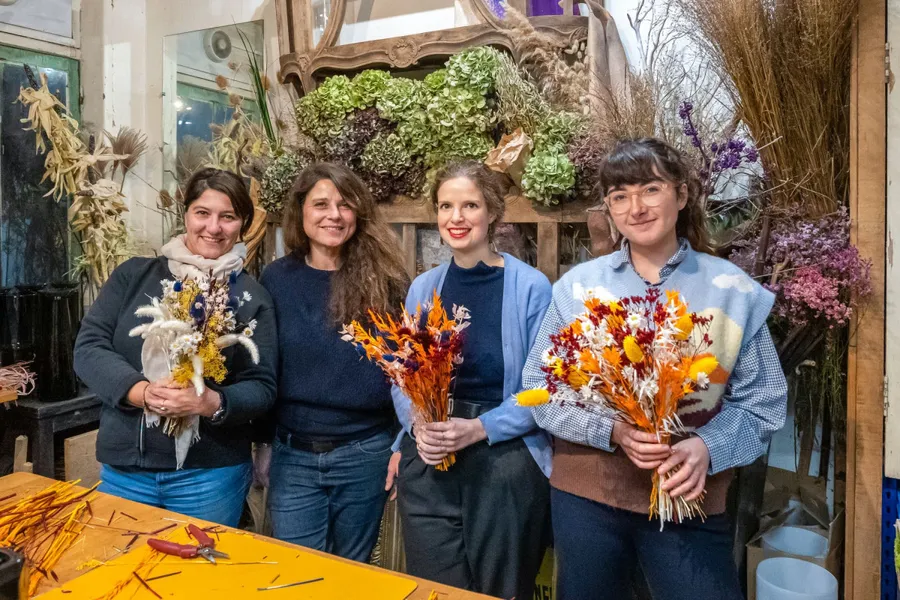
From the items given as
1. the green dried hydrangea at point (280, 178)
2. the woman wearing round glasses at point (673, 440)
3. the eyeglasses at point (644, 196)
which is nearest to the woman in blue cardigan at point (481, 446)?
the woman wearing round glasses at point (673, 440)

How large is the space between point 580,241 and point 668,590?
127 centimetres

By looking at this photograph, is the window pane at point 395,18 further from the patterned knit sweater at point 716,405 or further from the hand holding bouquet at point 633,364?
the hand holding bouquet at point 633,364

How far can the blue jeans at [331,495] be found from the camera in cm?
188

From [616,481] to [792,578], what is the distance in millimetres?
872

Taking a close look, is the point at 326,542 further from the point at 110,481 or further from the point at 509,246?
the point at 509,246

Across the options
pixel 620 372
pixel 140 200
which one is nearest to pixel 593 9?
pixel 620 372

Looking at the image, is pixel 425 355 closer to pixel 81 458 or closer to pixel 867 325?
pixel 867 325

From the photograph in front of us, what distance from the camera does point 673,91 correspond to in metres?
2.01

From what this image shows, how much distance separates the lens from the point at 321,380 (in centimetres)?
188

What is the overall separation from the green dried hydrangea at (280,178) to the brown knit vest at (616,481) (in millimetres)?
1718

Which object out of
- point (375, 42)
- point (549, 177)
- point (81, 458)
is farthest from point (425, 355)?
point (81, 458)

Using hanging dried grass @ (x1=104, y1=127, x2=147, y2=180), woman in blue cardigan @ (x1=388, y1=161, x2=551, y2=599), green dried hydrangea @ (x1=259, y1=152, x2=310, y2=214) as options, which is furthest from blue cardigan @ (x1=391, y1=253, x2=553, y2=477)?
hanging dried grass @ (x1=104, y1=127, x2=147, y2=180)

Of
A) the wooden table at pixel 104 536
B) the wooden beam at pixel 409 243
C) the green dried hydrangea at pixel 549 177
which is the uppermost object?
the green dried hydrangea at pixel 549 177

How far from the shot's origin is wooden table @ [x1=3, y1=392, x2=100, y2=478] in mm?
2900
